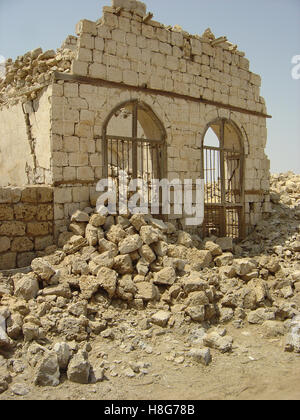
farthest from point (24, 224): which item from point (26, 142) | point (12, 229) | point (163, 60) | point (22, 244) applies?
point (163, 60)

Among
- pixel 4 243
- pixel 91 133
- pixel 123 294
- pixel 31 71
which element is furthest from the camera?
pixel 31 71

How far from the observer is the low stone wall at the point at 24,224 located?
21.2ft

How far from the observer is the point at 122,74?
7.86m

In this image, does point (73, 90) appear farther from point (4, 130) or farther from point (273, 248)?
point (273, 248)

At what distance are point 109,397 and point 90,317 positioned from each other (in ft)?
4.81

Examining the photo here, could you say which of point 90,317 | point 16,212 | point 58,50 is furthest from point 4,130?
point 90,317

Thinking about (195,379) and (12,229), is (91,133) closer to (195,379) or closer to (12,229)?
(12,229)

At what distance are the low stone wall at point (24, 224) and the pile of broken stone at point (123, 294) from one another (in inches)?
14.2

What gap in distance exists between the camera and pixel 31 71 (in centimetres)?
787

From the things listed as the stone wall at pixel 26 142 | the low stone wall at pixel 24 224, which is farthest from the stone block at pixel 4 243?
the stone wall at pixel 26 142

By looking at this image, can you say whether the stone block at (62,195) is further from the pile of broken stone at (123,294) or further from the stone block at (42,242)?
the stone block at (42,242)

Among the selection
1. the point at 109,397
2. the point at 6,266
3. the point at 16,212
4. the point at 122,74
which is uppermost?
the point at 122,74

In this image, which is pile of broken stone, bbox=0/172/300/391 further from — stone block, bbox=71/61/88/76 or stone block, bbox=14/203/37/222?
stone block, bbox=71/61/88/76

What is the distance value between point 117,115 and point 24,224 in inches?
136
